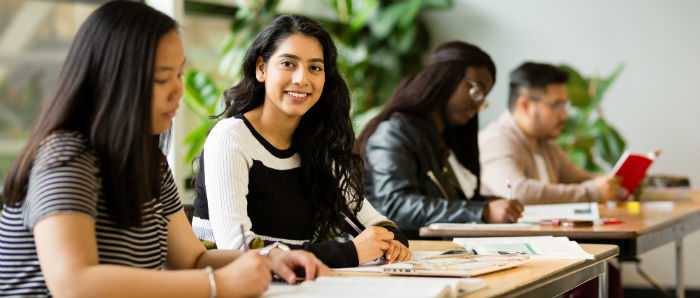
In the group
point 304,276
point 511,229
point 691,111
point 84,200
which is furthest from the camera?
point 691,111

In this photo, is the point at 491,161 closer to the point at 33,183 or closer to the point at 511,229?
the point at 511,229

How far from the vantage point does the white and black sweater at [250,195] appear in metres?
1.90

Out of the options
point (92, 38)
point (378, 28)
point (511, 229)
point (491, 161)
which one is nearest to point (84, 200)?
point (92, 38)

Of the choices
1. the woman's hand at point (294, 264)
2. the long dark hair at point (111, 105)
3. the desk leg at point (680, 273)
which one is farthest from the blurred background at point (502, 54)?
the long dark hair at point (111, 105)

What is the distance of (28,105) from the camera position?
4141 mm

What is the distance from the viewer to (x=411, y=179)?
310 centimetres

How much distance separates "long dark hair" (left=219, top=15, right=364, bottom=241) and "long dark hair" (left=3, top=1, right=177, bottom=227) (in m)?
0.81

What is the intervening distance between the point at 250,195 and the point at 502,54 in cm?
402

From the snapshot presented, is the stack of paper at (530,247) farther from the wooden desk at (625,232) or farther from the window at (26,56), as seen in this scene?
the window at (26,56)

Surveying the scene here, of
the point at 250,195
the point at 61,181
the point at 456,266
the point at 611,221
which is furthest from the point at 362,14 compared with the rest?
the point at 61,181

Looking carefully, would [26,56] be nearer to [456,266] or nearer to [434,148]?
[434,148]

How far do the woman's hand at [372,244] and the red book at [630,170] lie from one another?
2.33 m

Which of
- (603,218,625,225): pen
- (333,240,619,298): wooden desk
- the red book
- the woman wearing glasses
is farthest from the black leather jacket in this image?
the red book

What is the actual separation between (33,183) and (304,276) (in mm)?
578
